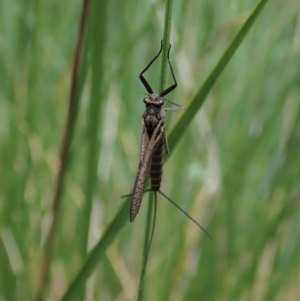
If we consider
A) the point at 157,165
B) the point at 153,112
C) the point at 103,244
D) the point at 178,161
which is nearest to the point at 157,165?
the point at 157,165

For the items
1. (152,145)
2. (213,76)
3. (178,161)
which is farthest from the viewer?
(178,161)

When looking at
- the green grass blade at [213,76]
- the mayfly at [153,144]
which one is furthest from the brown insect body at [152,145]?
the green grass blade at [213,76]

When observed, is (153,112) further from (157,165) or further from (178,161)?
(178,161)

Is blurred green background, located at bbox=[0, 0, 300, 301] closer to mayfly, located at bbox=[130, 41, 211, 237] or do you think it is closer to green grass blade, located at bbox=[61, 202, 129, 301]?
mayfly, located at bbox=[130, 41, 211, 237]

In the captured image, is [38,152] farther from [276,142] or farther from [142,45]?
[276,142]

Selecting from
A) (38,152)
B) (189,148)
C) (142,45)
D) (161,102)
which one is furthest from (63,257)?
(142,45)

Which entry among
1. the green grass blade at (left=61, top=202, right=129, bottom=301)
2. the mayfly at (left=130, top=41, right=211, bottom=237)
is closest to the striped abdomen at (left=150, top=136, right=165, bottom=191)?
the mayfly at (left=130, top=41, right=211, bottom=237)

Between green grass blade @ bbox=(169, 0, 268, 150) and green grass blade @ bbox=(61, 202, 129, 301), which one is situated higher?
green grass blade @ bbox=(169, 0, 268, 150)
